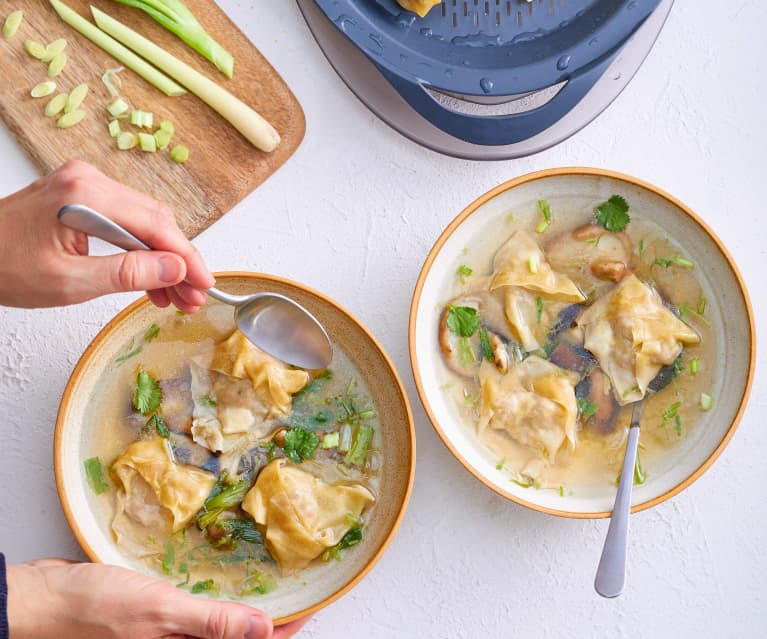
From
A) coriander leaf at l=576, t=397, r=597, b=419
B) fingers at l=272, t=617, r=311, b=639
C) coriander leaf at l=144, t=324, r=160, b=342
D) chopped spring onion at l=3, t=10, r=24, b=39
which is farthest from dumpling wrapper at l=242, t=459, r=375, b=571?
chopped spring onion at l=3, t=10, r=24, b=39

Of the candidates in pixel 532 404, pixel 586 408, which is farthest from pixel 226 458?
pixel 586 408

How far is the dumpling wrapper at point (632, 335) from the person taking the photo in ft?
5.55

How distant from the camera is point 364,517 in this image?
1.70 m

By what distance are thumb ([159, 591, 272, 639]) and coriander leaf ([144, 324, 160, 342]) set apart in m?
0.47

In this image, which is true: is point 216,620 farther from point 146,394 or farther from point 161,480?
point 146,394

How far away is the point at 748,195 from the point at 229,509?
4.00 ft

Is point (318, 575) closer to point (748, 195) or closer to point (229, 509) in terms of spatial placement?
point (229, 509)

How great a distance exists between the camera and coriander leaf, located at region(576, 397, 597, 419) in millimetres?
1724

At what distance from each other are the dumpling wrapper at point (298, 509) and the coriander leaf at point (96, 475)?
0.27 meters

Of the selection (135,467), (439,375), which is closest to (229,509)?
(135,467)

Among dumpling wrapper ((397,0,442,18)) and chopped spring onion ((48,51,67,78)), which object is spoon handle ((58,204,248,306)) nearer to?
chopped spring onion ((48,51,67,78))

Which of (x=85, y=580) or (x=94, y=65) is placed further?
(x=94, y=65)

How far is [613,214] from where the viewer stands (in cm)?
170

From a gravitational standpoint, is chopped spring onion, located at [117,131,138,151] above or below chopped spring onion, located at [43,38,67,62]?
below
